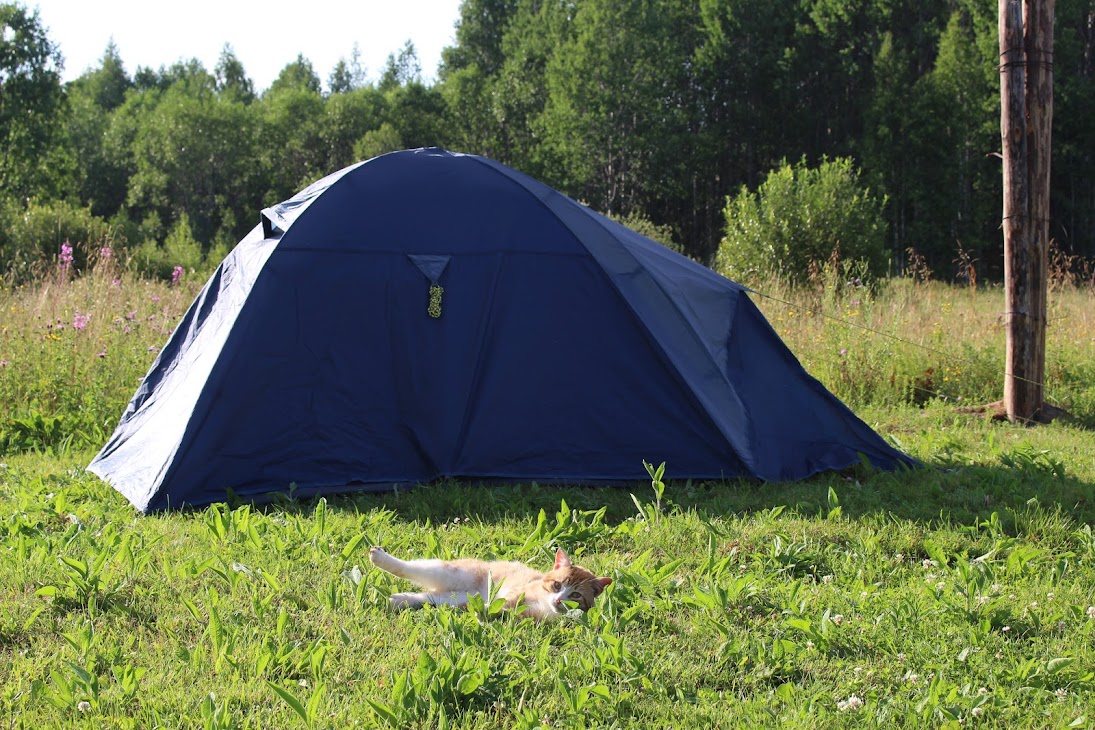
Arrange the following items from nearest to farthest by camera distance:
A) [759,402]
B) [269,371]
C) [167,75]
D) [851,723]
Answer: [851,723]
[269,371]
[759,402]
[167,75]

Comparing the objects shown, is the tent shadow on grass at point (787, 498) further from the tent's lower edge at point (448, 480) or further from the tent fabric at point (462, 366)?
the tent fabric at point (462, 366)

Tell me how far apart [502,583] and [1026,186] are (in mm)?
5326

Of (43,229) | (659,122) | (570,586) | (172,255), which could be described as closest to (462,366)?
(570,586)

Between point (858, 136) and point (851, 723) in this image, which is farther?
point (858, 136)

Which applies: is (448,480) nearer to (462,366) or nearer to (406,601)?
(462,366)

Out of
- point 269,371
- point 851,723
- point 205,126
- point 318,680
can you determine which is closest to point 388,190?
point 269,371

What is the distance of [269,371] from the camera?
5.14 m

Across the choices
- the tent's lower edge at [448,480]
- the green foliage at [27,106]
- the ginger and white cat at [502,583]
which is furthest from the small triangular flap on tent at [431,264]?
the green foliage at [27,106]

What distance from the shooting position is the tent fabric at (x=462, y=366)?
5.16m

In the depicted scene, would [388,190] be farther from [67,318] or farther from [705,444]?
[67,318]

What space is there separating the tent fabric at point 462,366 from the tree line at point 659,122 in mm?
19893

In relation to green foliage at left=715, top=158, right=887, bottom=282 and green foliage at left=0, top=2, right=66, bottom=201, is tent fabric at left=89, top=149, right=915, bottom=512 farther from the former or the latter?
green foliage at left=0, top=2, right=66, bottom=201

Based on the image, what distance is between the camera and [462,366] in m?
5.34

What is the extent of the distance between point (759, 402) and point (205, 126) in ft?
137
